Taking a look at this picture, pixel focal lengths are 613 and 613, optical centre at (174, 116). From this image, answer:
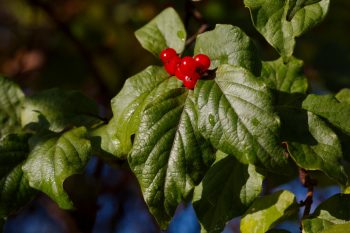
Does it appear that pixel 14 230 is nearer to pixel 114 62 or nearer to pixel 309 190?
pixel 114 62

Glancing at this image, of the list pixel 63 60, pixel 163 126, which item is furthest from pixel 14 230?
pixel 163 126

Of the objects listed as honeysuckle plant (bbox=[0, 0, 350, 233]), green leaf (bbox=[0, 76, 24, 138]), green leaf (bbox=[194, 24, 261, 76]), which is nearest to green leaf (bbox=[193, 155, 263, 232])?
honeysuckle plant (bbox=[0, 0, 350, 233])

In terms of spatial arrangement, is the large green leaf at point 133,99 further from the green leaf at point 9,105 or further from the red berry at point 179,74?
the green leaf at point 9,105

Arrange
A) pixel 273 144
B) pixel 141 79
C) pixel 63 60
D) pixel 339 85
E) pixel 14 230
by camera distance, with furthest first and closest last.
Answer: pixel 14 230 < pixel 63 60 < pixel 339 85 < pixel 141 79 < pixel 273 144

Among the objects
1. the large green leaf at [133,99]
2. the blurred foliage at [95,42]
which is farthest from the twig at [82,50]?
the large green leaf at [133,99]

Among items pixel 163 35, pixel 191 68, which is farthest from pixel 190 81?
pixel 163 35

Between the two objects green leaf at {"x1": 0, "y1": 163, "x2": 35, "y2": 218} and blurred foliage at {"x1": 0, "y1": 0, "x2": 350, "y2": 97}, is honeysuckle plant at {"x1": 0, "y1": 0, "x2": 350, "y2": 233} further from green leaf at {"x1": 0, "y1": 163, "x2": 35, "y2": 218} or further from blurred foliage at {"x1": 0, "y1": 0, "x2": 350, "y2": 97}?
blurred foliage at {"x1": 0, "y1": 0, "x2": 350, "y2": 97}

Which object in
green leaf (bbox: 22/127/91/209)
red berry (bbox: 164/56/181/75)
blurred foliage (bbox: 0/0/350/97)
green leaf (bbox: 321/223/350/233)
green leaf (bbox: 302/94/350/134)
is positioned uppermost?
red berry (bbox: 164/56/181/75)
